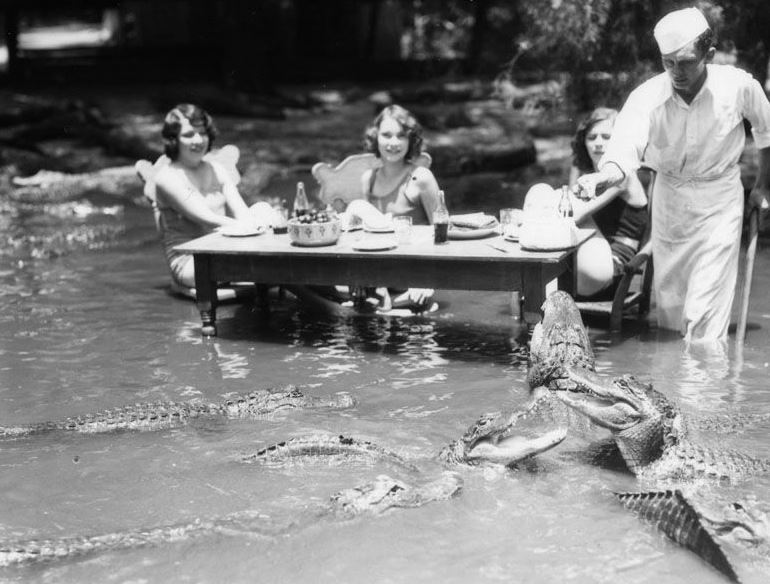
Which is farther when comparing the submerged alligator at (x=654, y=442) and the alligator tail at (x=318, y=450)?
the alligator tail at (x=318, y=450)

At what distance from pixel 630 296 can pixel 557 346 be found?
213 centimetres

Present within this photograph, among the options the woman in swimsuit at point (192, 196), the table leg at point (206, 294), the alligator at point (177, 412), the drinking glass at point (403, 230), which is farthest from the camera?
the woman in swimsuit at point (192, 196)

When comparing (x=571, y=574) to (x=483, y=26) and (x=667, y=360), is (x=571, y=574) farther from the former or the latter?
(x=483, y=26)

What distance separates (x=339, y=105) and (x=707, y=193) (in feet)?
44.7

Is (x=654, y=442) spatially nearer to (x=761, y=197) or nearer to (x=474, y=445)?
(x=474, y=445)

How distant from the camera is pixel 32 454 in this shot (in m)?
5.32

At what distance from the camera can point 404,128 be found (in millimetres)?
7840

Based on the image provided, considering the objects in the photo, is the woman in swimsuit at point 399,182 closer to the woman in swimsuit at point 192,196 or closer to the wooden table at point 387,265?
the wooden table at point 387,265

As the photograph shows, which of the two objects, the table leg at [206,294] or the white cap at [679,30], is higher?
the white cap at [679,30]

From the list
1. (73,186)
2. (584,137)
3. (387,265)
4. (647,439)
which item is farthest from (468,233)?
(73,186)

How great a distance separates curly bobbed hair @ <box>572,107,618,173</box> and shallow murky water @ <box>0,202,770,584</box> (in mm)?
1178

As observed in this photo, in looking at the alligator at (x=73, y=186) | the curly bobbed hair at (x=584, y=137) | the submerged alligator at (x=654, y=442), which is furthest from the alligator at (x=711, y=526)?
the alligator at (x=73, y=186)

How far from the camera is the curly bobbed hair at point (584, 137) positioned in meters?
7.31

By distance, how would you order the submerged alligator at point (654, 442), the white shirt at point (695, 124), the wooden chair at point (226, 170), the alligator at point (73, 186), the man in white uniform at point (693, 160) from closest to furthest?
the submerged alligator at point (654, 442) < the man in white uniform at point (693, 160) < the white shirt at point (695, 124) < the wooden chair at point (226, 170) < the alligator at point (73, 186)
